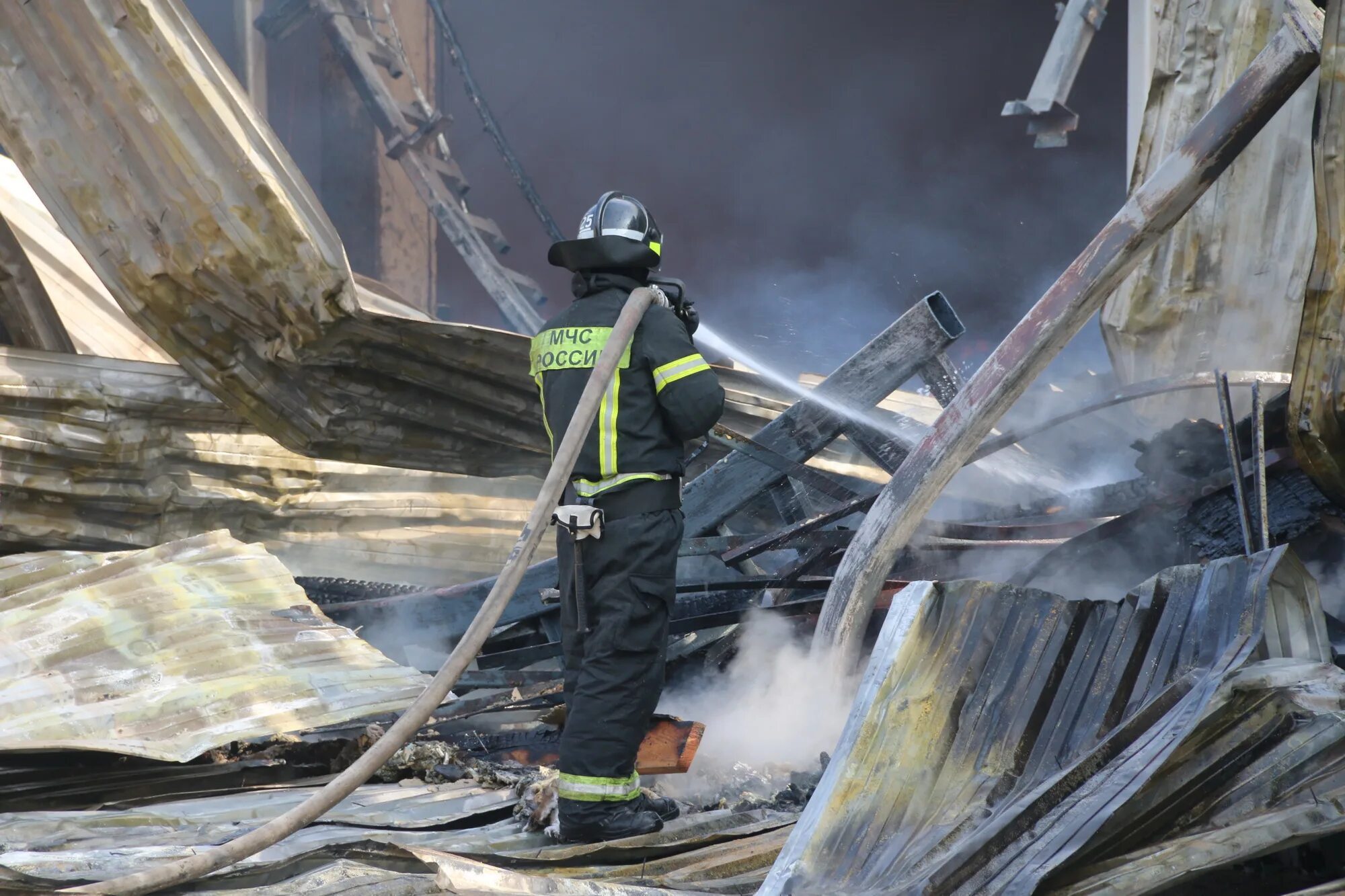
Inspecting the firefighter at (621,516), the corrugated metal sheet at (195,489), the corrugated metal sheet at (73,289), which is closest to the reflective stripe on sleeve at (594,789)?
the firefighter at (621,516)

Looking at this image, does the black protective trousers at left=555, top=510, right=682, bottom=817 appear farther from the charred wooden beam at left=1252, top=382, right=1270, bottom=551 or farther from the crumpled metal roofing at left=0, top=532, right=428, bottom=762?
the charred wooden beam at left=1252, top=382, right=1270, bottom=551

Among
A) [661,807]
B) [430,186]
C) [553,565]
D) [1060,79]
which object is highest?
[430,186]

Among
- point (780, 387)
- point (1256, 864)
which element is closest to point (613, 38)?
point (780, 387)

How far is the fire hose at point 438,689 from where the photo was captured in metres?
1.88

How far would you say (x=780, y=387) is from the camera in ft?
17.2

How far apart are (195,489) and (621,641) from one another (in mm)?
2944

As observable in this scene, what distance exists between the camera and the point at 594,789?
8.82 ft

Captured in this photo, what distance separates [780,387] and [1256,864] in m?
3.54

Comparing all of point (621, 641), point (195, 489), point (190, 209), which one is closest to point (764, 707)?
point (621, 641)

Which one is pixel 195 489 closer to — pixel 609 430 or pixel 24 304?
pixel 24 304

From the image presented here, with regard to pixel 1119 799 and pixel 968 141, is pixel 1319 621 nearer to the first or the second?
pixel 1119 799

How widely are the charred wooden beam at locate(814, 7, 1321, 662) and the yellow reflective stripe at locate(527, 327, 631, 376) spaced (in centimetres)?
98

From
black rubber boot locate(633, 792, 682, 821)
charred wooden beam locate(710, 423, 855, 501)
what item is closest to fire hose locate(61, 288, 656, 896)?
black rubber boot locate(633, 792, 682, 821)

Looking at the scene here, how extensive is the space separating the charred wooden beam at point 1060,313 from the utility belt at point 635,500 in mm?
737
